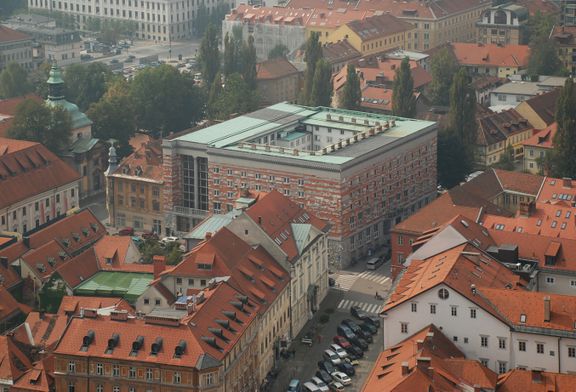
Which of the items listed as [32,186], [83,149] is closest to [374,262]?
[32,186]

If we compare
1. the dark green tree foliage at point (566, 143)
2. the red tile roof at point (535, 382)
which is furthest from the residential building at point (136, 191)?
the red tile roof at point (535, 382)

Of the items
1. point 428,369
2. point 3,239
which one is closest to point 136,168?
point 3,239

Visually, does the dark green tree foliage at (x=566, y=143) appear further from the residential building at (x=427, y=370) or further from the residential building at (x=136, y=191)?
the residential building at (x=427, y=370)

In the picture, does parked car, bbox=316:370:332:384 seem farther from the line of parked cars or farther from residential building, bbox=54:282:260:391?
residential building, bbox=54:282:260:391

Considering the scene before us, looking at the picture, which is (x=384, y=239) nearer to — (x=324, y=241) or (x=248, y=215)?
(x=324, y=241)

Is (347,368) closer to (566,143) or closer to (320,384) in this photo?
(320,384)
